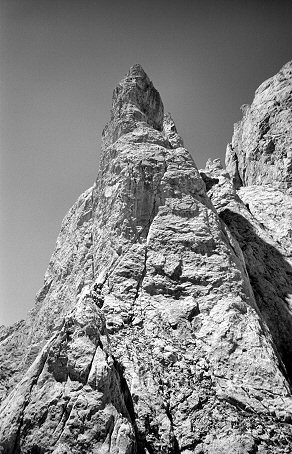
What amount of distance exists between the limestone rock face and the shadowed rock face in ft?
52.0

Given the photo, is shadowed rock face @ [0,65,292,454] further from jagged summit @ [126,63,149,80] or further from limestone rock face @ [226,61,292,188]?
limestone rock face @ [226,61,292,188]

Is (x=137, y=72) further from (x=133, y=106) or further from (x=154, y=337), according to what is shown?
(x=154, y=337)

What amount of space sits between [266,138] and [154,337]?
36222 millimetres

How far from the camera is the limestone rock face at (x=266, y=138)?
42.8 meters

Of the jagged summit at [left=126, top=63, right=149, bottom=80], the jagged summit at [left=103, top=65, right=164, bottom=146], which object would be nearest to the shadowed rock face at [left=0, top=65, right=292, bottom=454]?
the jagged summit at [left=103, top=65, right=164, bottom=146]

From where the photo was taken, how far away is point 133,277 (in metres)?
21.0

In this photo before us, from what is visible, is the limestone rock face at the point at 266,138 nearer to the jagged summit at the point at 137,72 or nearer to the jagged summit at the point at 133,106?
the jagged summit at the point at 133,106

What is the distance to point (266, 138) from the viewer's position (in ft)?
154

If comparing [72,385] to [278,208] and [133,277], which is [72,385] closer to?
[133,277]

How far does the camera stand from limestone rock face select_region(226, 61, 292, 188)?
4285 cm

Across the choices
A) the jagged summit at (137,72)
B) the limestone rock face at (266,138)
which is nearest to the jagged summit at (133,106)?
the jagged summit at (137,72)

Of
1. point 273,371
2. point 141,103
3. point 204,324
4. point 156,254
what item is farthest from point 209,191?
point 273,371

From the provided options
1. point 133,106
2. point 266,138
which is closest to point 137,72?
point 133,106

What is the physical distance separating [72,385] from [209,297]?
828 centimetres
